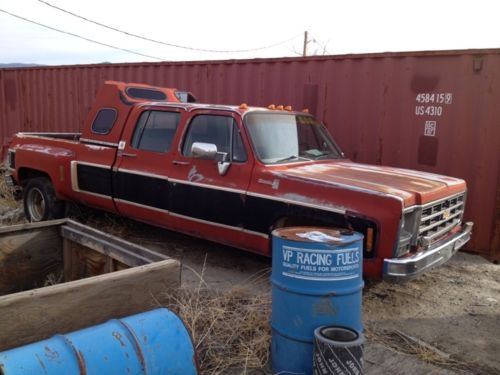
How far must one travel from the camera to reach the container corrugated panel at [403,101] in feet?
20.8

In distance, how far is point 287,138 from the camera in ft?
17.2

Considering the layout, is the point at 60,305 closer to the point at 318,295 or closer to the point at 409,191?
the point at 318,295

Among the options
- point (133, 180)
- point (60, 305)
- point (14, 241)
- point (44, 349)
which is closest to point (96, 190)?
point (133, 180)

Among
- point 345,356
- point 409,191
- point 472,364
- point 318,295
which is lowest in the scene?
point 472,364

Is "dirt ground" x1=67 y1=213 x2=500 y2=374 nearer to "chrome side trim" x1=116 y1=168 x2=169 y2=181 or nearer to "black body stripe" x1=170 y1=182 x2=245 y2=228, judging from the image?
"black body stripe" x1=170 y1=182 x2=245 y2=228

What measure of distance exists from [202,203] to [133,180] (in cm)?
108

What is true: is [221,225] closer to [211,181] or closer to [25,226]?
[211,181]

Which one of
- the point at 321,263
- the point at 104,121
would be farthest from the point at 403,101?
the point at 321,263

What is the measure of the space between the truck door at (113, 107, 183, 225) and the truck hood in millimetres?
1502

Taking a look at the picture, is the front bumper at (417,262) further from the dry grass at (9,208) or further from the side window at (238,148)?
the dry grass at (9,208)

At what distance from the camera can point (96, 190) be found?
6.23 m

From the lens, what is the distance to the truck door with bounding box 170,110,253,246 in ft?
16.1

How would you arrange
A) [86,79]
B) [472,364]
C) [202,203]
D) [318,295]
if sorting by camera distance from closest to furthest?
[318,295], [472,364], [202,203], [86,79]

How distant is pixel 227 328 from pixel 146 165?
260 centimetres
